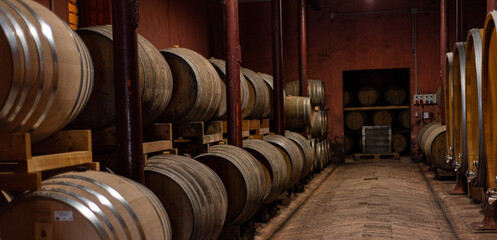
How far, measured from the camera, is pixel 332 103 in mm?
14297

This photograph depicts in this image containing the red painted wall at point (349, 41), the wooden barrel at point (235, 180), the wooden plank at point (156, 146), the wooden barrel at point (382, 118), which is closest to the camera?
the wooden plank at point (156, 146)

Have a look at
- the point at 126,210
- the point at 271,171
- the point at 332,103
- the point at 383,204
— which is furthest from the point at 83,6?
the point at 332,103

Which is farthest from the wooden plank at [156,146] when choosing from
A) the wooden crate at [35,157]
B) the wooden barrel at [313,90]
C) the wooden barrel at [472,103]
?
the wooden barrel at [313,90]

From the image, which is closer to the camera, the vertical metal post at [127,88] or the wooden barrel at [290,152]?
the vertical metal post at [127,88]

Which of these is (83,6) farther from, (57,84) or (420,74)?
(420,74)

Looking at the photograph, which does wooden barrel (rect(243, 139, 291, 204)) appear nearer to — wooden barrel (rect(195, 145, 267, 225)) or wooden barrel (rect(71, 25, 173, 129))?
wooden barrel (rect(195, 145, 267, 225))

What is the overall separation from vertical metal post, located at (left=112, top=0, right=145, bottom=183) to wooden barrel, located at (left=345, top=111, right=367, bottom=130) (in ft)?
37.8

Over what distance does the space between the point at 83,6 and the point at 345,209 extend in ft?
13.8

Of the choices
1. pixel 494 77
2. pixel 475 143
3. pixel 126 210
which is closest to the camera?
pixel 126 210

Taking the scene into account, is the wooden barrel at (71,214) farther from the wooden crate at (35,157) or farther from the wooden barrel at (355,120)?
the wooden barrel at (355,120)

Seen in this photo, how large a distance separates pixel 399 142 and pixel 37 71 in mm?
12875

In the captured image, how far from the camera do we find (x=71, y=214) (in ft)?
7.48

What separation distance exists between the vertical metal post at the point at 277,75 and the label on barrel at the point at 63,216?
6.22 metres

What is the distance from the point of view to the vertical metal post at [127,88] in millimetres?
3377
